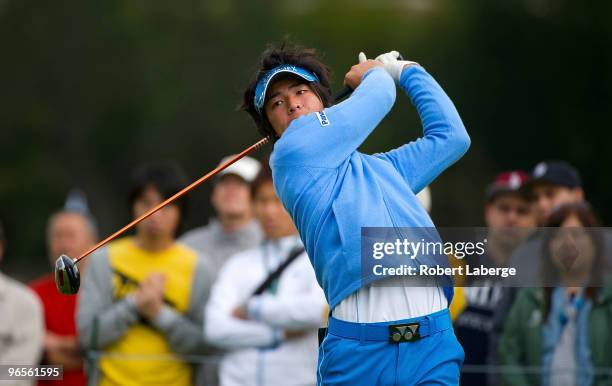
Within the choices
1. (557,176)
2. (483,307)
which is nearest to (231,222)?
(483,307)

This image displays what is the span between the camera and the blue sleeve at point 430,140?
13.0 ft

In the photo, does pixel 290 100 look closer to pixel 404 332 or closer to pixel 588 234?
pixel 404 332

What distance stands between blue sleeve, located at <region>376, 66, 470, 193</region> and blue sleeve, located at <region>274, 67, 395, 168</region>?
0.58 ft

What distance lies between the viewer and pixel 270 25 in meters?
12.3

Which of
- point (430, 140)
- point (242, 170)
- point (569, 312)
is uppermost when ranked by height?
point (242, 170)

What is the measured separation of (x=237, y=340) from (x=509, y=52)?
19.4 feet

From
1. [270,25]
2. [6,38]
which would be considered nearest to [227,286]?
[270,25]

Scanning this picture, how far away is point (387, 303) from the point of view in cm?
370

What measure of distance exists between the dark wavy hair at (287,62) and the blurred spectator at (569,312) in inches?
67.8

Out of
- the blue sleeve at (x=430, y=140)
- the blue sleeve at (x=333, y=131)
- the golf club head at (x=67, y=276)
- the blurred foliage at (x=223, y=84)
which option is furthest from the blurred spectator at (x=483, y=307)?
the blurred foliage at (x=223, y=84)

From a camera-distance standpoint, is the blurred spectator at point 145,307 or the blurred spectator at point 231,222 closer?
the blurred spectator at point 145,307

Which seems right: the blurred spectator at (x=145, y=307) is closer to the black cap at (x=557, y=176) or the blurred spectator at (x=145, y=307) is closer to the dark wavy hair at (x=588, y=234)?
the dark wavy hair at (x=588, y=234)

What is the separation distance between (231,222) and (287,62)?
3.23m

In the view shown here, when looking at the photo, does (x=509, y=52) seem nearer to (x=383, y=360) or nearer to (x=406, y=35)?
(x=406, y=35)
